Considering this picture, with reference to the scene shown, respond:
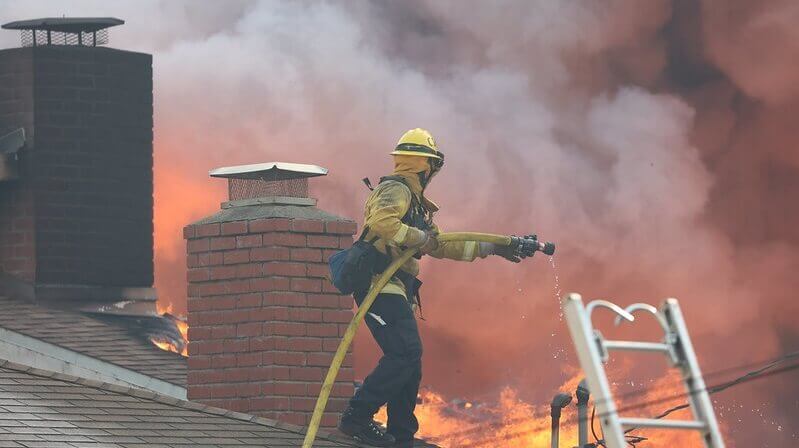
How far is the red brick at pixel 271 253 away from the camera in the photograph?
43.7 ft

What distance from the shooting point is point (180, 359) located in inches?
712

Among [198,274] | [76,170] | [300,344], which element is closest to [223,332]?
[198,274]

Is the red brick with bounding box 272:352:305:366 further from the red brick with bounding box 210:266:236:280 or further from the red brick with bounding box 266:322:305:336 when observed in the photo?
the red brick with bounding box 210:266:236:280

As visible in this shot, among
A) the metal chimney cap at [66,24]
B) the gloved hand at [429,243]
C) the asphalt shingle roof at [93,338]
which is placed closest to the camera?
the gloved hand at [429,243]

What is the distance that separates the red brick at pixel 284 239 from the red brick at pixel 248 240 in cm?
5

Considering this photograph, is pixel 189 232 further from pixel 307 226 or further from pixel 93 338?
pixel 93 338

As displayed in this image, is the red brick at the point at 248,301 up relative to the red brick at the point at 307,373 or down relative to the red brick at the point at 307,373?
up

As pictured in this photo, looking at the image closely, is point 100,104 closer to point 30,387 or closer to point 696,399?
point 30,387

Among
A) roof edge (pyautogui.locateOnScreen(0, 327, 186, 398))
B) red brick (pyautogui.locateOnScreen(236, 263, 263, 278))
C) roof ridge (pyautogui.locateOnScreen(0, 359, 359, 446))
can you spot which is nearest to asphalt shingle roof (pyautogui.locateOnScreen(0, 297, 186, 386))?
roof edge (pyautogui.locateOnScreen(0, 327, 186, 398))

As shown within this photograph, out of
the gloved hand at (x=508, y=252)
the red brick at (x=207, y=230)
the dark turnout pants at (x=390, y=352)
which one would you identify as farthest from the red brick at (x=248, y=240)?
the gloved hand at (x=508, y=252)

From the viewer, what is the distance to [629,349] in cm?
816

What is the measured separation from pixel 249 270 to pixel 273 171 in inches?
32.6

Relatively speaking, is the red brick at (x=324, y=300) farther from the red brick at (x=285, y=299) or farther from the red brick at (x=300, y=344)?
the red brick at (x=300, y=344)

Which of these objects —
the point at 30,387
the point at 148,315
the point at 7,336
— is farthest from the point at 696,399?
the point at 148,315
